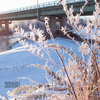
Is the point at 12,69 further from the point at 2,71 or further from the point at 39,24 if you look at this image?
the point at 39,24

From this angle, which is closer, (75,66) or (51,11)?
(75,66)

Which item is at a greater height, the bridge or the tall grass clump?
the bridge

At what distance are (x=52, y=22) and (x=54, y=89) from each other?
26470 millimetres

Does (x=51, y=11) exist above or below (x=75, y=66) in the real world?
above

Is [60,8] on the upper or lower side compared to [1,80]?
upper

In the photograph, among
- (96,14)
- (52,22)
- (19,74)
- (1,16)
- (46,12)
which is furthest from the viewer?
(1,16)

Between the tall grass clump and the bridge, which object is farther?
the bridge

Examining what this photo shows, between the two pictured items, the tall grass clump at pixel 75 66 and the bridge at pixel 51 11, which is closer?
the tall grass clump at pixel 75 66

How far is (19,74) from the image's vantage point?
303 inches

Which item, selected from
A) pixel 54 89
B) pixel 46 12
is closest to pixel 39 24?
pixel 46 12

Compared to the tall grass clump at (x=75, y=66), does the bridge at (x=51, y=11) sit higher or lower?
higher

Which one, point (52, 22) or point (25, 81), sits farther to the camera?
point (52, 22)

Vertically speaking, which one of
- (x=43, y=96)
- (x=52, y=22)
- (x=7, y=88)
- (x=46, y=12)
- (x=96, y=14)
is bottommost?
(x=7, y=88)

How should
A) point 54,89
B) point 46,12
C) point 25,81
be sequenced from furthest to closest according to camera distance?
point 46,12
point 25,81
point 54,89
